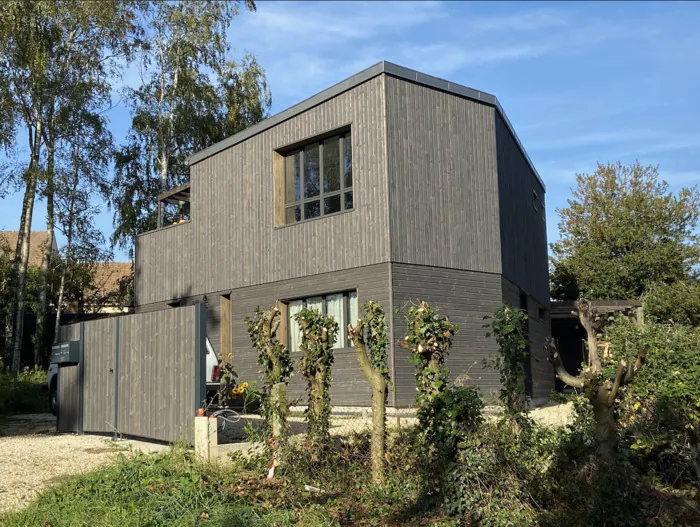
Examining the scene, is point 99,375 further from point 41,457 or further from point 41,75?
point 41,75

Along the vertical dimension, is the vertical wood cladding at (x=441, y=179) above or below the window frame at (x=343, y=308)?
above

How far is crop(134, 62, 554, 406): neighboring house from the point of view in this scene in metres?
14.2

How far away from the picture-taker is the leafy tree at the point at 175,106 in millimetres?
28328

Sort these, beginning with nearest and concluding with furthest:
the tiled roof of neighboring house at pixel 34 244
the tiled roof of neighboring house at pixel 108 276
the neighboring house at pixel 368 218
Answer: the neighboring house at pixel 368 218, the tiled roof of neighboring house at pixel 108 276, the tiled roof of neighboring house at pixel 34 244

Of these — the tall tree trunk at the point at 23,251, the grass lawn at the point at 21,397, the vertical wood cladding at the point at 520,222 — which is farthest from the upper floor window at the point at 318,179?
the tall tree trunk at the point at 23,251

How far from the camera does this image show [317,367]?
7328mm

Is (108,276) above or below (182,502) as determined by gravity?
above

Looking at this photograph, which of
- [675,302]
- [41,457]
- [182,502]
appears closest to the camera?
[182,502]

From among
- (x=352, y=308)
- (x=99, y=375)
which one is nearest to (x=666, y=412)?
(x=99, y=375)

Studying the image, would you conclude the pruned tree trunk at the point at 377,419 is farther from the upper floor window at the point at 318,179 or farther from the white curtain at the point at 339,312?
the upper floor window at the point at 318,179

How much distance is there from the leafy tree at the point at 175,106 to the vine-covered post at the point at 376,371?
74.0 ft

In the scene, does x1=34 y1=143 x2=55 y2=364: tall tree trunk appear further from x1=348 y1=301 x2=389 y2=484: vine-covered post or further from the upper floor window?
x1=348 y1=301 x2=389 y2=484: vine-covered post

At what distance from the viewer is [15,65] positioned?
2397 cm

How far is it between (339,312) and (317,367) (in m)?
7.50
